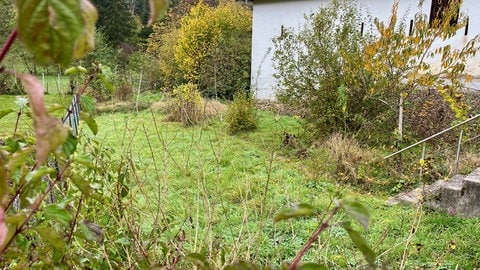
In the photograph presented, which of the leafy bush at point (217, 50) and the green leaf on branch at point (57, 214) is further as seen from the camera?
the leafy bush at point (217, 50)

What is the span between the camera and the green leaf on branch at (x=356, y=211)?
48 centimetres

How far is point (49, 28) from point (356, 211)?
1.28ft

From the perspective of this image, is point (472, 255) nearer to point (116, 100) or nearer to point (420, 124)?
point (420, 124)

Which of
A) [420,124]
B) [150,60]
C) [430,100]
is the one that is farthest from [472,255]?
[150,60]

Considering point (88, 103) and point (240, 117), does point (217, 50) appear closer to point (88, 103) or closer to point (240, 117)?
point (240, 117)

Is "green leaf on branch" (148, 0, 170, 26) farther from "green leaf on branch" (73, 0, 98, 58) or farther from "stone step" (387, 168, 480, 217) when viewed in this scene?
"stone step" (387, 168, 480, 217)

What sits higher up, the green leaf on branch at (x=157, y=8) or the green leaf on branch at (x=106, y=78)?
the green leaf on branch at (x=157, y=8)

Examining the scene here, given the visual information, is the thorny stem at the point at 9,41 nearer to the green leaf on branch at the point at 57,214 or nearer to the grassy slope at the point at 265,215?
the green leaf on branch at the point at 57,214

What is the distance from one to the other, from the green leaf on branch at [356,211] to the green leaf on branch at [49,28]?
1.19 ft

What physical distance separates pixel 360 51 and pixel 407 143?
5.63 feet

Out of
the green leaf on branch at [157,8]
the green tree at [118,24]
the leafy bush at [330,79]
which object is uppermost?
the green tree at [118,24]

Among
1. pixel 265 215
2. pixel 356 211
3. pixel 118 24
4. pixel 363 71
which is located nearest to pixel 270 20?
pixel 363 71

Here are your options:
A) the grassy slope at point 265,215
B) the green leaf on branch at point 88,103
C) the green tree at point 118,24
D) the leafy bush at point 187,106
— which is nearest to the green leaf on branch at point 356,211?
the green leaf on branch at point 88,103

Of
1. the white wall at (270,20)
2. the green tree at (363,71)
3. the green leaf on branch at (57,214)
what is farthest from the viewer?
the white wall at (270,20)
